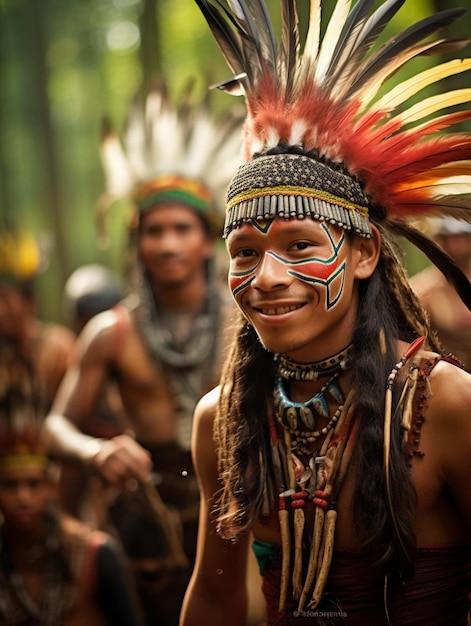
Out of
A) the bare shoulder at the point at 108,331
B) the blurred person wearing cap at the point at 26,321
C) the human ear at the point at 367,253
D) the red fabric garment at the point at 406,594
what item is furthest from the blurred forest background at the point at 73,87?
the red fabric garment at the point at 406,594

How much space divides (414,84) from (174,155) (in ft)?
10.4

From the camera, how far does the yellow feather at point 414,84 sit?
3131 millimetres

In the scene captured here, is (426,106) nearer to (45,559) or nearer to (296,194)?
(296,194)

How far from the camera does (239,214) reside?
121 inches

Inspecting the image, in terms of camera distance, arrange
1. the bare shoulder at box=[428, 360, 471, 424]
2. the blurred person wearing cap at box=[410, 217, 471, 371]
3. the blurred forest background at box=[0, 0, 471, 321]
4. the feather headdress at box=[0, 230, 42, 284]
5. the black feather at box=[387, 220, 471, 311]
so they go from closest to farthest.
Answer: the bare shoulder at box=[428, 360, 471, 424] < the black feather at box=[387, 220, 471, 311] < the blurred person wearing cap at box=[410, 217, 471, 371] < the feather headdress at box=[0, 230, 42, 284] < the blurred forest background at box=[0, 0, 471, 321]

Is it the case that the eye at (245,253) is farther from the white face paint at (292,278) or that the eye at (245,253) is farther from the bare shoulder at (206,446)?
the bare shoulder at (206,446)

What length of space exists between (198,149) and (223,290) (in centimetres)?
88

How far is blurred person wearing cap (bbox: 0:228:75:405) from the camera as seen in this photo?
8195 mm

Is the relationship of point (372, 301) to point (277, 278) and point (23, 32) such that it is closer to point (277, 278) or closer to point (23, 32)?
point (277, 278)

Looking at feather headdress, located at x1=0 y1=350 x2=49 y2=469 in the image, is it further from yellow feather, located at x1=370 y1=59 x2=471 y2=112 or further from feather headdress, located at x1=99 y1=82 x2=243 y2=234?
yellow feather, located at x1=370 y1=59 x2=471 y2=112

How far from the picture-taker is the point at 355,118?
125 inches

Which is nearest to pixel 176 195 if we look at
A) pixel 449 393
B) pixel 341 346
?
pixel 341 346

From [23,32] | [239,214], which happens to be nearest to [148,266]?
[239,214]

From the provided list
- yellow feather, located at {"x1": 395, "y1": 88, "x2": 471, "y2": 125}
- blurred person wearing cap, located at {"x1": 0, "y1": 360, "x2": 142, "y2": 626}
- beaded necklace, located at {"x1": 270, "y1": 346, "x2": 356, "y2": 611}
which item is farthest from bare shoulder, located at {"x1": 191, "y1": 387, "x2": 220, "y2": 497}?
blurred person wearing cap, located at {"x1": 0, "y1": 360, "x2": 142, "y2": 626}
